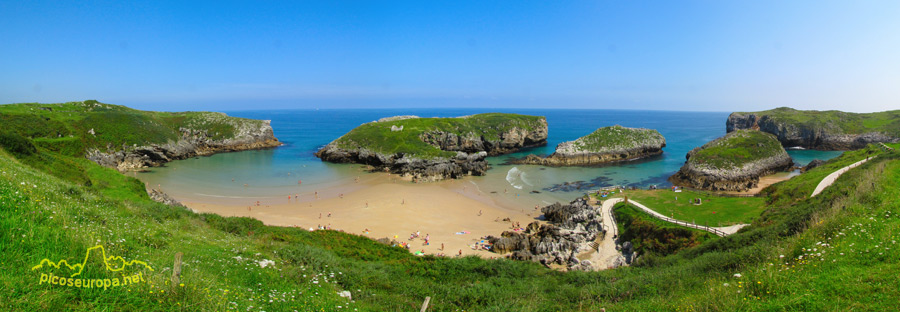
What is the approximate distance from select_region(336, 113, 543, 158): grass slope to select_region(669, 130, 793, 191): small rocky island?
3448cm

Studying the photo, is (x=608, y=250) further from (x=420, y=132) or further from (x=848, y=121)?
(x=848, y=121)

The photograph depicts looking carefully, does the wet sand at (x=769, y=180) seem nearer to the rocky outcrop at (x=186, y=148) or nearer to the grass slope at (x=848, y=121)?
the grass slope at (x=848, y=121)

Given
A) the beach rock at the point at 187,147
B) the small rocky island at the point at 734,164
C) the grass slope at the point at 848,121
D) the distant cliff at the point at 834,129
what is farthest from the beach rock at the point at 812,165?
the beach rock at the point at 187,147

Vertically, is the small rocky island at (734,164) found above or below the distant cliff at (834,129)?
below

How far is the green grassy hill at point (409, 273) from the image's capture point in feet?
19.4

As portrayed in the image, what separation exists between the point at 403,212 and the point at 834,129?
96083 mm

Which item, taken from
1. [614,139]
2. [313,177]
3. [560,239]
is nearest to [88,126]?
[313,177]

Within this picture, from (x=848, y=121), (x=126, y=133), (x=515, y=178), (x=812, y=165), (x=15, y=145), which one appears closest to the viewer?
(x=15, y=145)

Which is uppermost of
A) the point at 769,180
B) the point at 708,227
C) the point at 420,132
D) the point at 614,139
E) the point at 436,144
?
the point at 420,132

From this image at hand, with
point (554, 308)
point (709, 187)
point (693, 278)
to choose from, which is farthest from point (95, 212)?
point (709, 187)

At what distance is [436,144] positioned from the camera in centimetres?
7481

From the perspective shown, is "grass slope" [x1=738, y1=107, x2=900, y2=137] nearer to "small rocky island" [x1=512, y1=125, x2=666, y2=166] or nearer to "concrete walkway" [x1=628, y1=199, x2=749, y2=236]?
"small rocky island" [x1=512, y1=125, x2=666, y2=166]

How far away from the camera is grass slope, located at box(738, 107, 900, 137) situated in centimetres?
7781

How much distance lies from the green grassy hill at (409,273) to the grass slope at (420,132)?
46.4 meters
